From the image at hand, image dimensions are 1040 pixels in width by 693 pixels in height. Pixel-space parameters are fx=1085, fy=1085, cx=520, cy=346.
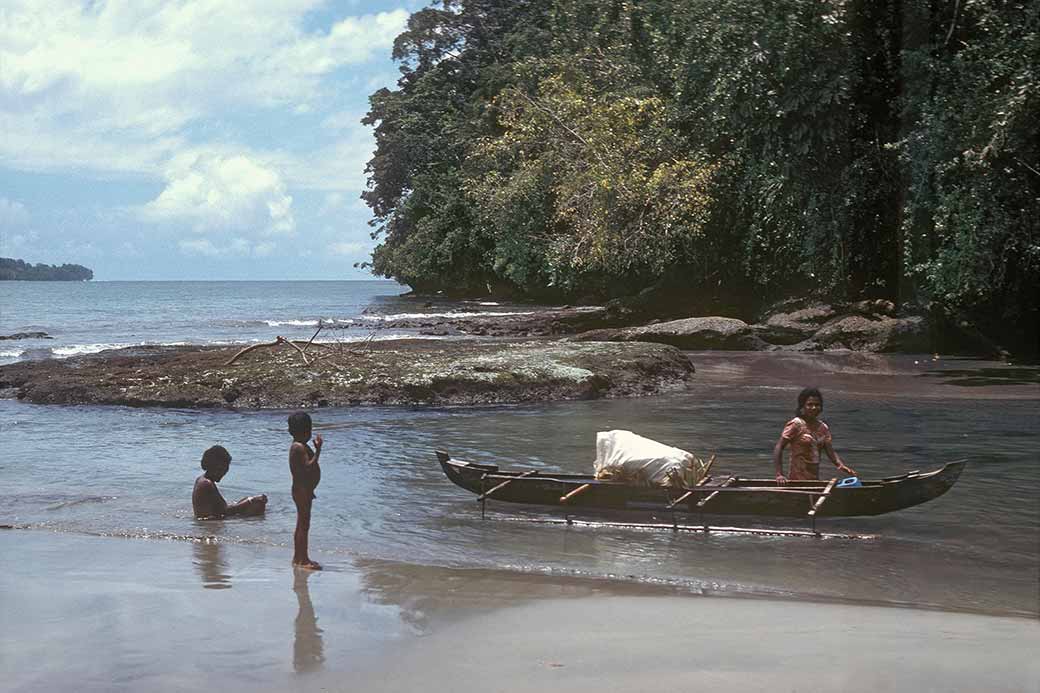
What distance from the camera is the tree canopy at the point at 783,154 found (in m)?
21.3

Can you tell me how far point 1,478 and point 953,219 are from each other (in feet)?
58.6

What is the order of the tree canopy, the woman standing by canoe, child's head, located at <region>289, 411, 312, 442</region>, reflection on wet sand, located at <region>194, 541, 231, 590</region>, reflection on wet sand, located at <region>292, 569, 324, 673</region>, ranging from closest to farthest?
reflection on wet sand, located at <region>292, 569, 324, 673</region>, reflection on wet sand, located at <region>194, 541, 231, 590</region>, child's head, located at <region>289, 411, 312, 442</region>, the woman standing by canoe, the tree canopy

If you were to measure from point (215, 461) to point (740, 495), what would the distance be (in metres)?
5.22

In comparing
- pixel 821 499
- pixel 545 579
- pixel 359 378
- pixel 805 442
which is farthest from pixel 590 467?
pixel 359 378

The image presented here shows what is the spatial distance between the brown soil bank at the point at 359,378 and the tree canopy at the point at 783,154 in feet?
22.3

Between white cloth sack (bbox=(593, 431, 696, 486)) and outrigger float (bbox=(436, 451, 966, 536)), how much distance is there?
145 millimetres

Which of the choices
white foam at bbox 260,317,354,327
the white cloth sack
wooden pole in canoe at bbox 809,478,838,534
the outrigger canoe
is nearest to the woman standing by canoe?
the outrigger canoe

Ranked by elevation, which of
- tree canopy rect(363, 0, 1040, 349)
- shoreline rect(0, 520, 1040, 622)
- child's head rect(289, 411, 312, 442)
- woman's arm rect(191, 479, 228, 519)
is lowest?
shoreline rect(0, 520, 1040, 622)

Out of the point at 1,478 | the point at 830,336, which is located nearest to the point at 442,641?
the point at 1,478

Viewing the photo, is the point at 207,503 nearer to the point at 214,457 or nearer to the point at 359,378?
the point at 214,457

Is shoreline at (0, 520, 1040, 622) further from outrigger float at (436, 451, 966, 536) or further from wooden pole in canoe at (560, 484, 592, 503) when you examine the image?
wooden pole in canoe at (560, 484, 592, 503)

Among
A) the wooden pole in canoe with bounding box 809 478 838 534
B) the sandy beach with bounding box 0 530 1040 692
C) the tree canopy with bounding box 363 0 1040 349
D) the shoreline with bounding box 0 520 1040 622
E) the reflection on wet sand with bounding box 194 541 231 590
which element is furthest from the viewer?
the tree canopy with bounding box 363 0 1040 349

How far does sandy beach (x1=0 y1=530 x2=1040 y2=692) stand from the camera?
6012mm

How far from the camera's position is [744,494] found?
10398 mm
